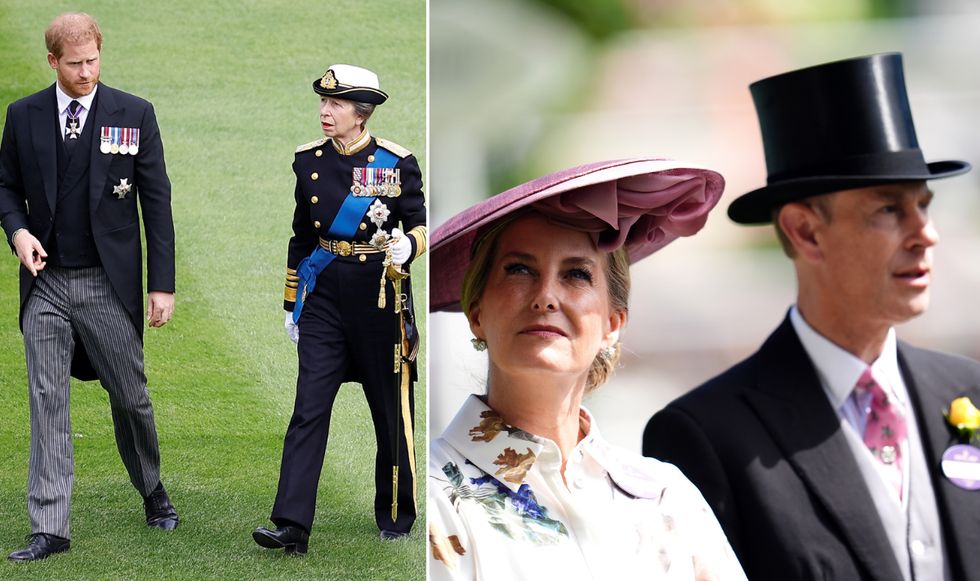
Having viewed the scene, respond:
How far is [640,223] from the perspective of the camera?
93.6 inches

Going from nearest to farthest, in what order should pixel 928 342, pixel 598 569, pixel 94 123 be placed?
pixel 598 569 → pixel 928 342 → pixel 94 123

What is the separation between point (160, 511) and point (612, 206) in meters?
1.41

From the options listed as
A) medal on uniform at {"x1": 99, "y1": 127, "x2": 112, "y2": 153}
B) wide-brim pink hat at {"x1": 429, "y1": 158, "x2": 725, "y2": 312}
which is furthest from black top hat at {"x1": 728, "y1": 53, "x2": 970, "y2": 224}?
medal on uniform at {"x1": 99, "y1": 127, "x2": 112, "y2": 153}

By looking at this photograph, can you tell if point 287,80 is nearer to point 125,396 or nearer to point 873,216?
point 125,396

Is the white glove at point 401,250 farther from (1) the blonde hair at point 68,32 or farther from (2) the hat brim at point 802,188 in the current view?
(1) the blonde hair at point 68,32

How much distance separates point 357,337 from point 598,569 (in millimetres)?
881

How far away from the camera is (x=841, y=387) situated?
230cm

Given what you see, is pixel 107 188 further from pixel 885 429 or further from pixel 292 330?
pixel 885 429

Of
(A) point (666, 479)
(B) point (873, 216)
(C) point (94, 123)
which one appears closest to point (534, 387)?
(A) point (666, 479)

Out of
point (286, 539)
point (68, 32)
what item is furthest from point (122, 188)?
point (286, 539)

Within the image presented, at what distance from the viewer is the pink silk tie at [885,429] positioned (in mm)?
2260

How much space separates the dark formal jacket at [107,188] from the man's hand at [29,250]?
2 cm

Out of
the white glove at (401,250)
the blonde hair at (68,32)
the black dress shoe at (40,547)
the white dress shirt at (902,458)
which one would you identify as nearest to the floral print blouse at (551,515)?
the white dress shirt at (902,458)

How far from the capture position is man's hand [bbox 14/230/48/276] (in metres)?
2.49
